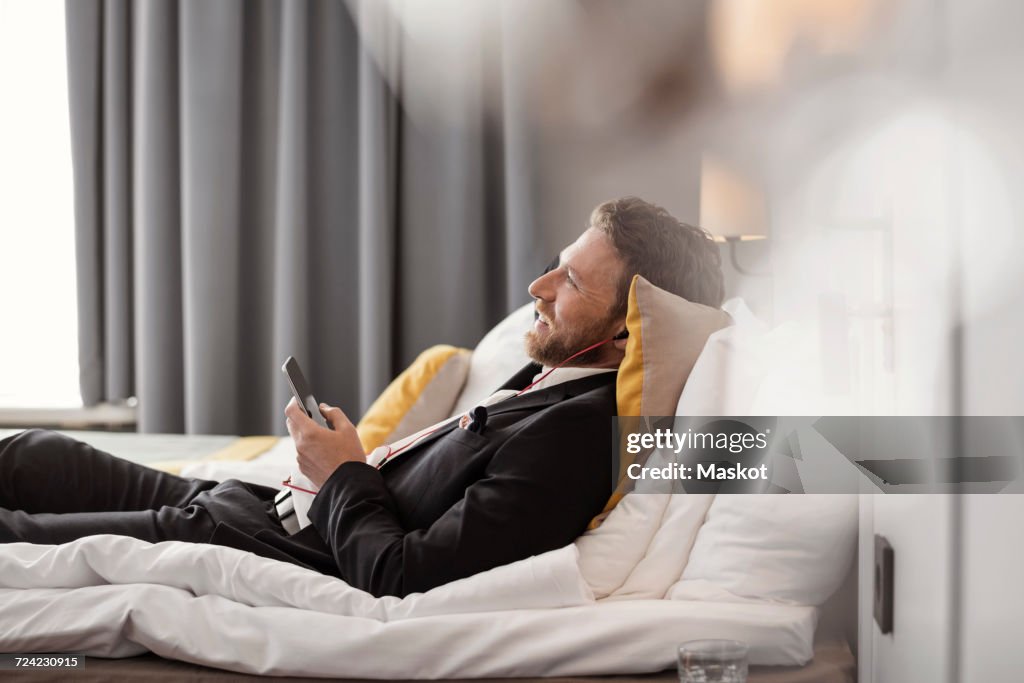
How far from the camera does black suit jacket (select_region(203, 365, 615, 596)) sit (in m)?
0.90

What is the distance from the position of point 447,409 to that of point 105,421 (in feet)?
4.47

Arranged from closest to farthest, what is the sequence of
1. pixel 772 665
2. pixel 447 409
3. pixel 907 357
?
pixel 907 357
pixel 772 665
pixel 447 409

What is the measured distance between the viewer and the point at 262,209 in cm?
264

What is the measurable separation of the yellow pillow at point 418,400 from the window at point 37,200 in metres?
1.34

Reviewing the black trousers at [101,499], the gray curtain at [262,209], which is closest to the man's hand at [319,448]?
the black trousers at [101,499]

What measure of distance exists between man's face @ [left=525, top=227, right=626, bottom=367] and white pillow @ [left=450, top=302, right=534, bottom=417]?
1.83 feet

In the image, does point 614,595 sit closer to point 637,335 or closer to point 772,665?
point 772,665

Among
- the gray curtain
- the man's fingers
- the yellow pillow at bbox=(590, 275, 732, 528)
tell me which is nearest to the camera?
the yellow pillow at bbox=(590, 275, 732, 528)

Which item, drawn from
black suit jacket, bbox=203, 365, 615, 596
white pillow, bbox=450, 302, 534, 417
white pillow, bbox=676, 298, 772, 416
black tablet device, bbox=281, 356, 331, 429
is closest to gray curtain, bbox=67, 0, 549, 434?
white pillow, bbox=450, 302, 534, 417

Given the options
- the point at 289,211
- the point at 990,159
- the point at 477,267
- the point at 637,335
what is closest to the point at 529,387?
the point at 637,335

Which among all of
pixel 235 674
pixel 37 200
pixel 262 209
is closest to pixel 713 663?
pixel 235 674

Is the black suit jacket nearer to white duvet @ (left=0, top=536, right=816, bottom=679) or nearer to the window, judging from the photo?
white duvet @ (left=0, top=536, right=816, bottom=679)

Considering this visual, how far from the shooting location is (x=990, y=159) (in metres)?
0.50

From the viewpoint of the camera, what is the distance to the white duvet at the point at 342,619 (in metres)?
0.80
